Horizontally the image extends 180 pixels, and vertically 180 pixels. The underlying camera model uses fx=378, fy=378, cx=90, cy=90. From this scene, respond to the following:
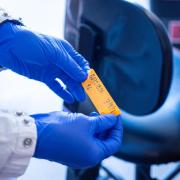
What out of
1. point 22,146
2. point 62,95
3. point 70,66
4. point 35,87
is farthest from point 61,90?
point 35,87

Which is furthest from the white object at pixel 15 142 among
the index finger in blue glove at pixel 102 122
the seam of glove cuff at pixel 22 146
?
the index finger in blue glove at pixel 102 122

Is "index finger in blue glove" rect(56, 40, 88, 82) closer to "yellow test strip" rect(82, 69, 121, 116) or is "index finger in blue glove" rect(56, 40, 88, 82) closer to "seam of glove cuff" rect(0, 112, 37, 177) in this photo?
"yellow test strip" rect(82, 69, 121, 116)

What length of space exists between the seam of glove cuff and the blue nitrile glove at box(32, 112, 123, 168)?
2 cm

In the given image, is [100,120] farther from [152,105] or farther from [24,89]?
[24,89]

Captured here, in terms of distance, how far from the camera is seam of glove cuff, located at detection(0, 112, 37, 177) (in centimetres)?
62

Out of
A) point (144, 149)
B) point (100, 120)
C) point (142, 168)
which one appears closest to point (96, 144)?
point (100, 120)

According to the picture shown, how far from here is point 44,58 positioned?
78 cm

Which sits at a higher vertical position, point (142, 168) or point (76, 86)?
point (76, 86)

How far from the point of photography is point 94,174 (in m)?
1.14

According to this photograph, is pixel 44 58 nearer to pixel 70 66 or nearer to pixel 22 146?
pixel 70 66

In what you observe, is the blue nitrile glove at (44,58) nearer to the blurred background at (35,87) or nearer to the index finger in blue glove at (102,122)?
the index finger in blue glove at (102,122)

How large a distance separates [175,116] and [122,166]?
709 millimetres

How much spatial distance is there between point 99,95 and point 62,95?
0.58ft

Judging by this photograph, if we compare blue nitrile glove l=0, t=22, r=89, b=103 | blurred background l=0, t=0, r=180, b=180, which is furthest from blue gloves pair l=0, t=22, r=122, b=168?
blurred background l=0, t=0, r=180, b=180
